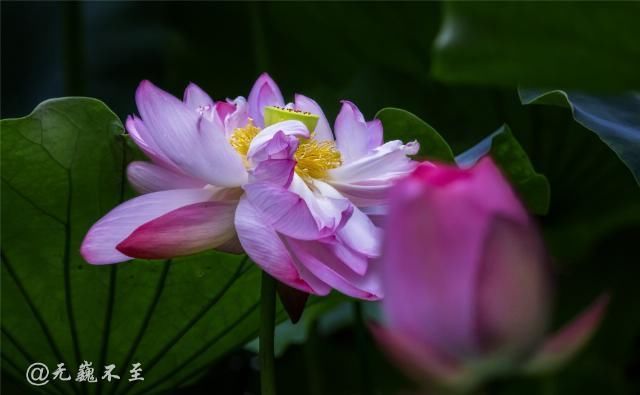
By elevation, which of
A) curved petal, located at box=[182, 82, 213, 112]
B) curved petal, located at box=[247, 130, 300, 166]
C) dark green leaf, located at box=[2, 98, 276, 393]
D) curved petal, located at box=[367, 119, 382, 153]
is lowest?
dark green leaf, located at box=[2, 98, 276, 393]

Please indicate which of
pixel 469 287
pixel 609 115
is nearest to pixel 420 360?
pixel 469 287

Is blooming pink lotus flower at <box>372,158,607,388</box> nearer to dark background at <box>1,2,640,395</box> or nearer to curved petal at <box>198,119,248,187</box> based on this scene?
curved petal at <box>198,119,248,187</box>

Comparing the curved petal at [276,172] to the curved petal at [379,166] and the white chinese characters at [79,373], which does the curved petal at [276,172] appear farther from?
the white chinese characters at [79,373]

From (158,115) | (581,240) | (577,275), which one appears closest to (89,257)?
(158,115)

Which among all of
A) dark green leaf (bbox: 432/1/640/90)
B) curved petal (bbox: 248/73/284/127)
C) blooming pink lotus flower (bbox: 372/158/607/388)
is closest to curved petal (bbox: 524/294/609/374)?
blooming pink lotus flower (bbox: 372/158/607/388)

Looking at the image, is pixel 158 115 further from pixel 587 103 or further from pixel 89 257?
pixel 587 103

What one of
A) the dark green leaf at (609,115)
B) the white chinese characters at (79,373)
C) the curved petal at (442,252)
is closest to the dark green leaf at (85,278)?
the white chinese characters at (79,373)

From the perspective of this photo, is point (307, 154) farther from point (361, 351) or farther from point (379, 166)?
point (361, 351)
